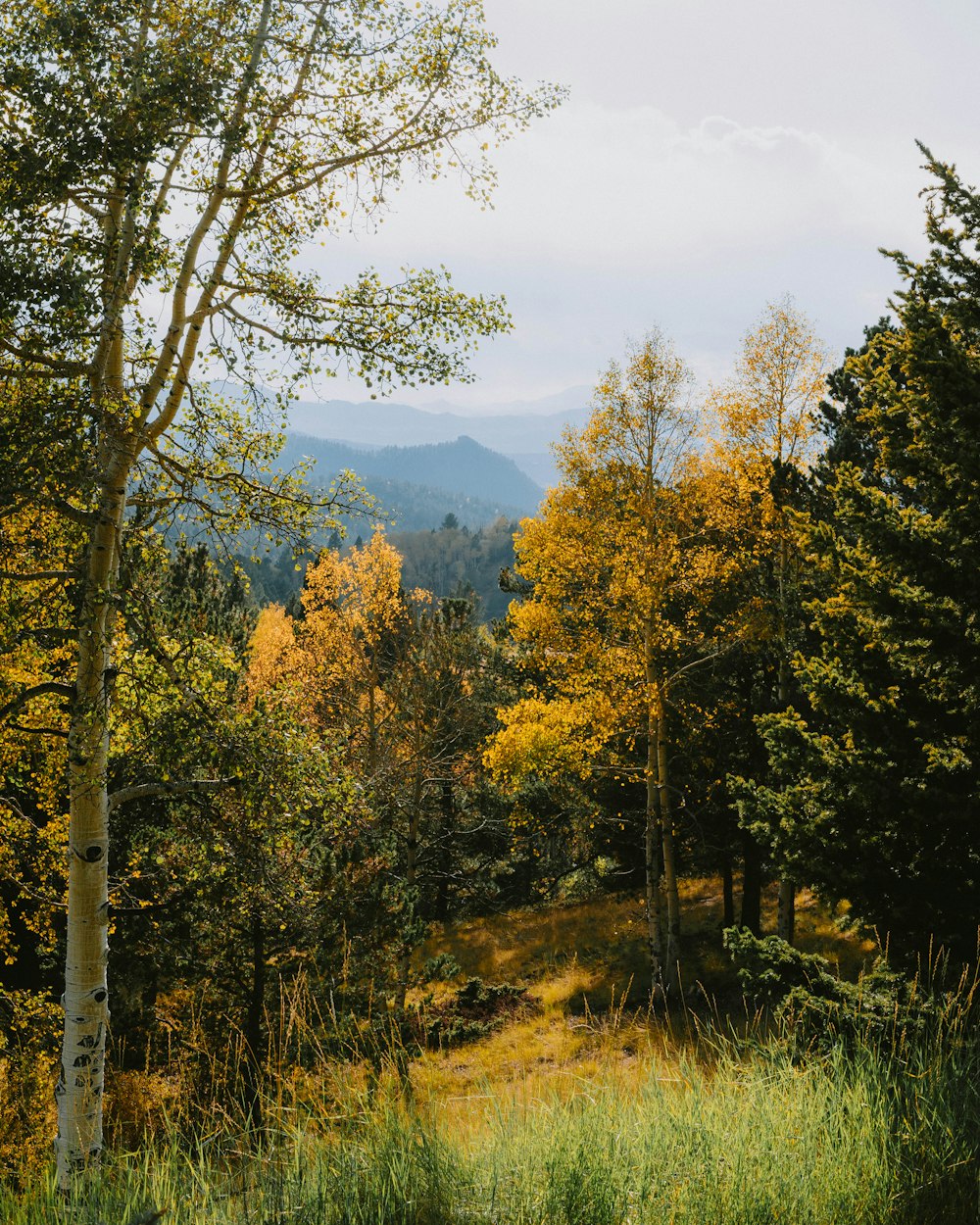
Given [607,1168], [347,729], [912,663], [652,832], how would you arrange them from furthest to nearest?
[652,832] → [347,729] → [912,663] → [607,1168]

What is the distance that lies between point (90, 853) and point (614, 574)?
8.56 m

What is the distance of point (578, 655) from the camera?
41.1ft

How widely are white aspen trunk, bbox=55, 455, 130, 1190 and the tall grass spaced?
4.38 ft

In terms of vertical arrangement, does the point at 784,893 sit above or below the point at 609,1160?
below

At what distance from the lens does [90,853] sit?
5137 millimetres

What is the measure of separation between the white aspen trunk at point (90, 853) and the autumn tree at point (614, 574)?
24.1 feet

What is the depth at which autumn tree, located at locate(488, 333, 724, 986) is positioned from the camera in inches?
478

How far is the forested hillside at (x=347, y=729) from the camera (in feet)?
10.8

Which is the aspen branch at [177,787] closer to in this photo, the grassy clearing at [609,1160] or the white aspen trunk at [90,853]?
the white aspen trunk at [90,853]

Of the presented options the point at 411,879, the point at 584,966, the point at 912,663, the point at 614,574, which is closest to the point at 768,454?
the point at 614,574

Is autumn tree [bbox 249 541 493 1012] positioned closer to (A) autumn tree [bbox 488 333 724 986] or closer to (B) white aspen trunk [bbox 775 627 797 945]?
(A) autumn tree [bbox 488 333 724 986]

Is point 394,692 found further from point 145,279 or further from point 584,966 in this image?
point 145,279

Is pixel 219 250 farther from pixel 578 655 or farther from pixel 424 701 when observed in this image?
pixel 424 701

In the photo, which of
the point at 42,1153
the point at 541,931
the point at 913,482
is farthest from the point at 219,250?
the point at 541,931
